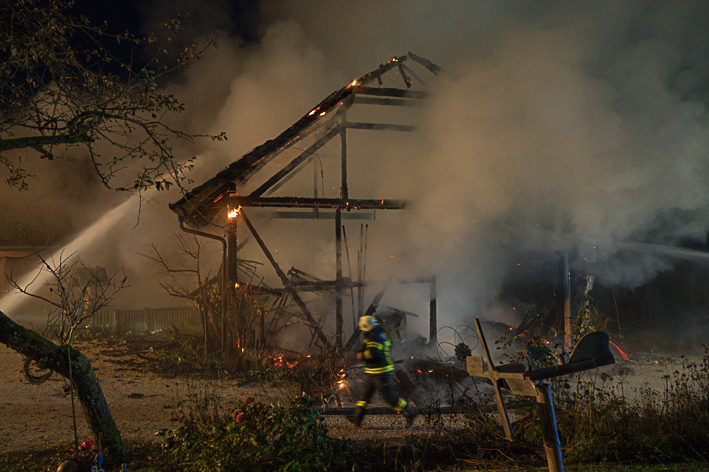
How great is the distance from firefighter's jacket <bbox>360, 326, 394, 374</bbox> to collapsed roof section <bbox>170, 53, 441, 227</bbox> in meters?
5.34

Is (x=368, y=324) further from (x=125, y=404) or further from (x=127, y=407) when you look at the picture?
(x=125, y=404)

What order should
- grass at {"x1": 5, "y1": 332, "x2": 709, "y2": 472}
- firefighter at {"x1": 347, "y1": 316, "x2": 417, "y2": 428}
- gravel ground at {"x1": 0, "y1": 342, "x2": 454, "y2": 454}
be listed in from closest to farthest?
grass at {"x1": 5, "y1": 332, "x2": 709, "y2": 472} < firefighter at {"x1": 347, "y1": 316, "x2": 417, "y2": 428} < gravel ground at {"x1": 0, "y1": 342, "x2": 454, "y2": 454}

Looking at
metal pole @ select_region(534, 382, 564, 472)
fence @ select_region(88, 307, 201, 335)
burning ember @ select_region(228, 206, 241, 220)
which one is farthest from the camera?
fence @ select_region(88, 307, 201, 335)

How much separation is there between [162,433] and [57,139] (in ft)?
10.4

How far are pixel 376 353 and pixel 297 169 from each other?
261 inches

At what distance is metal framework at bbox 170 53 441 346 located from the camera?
9453 millimetres

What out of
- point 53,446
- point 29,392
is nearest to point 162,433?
point 53,446

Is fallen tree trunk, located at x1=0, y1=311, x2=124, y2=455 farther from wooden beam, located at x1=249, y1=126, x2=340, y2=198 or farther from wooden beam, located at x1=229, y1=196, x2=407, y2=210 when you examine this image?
wooden beam, located at x1=249, y1=126, x2=340, y2=198

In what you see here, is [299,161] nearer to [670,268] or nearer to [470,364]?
[470,364]

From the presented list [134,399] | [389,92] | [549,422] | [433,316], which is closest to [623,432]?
[549,422]

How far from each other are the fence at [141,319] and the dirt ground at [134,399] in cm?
567

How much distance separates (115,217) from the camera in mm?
24312

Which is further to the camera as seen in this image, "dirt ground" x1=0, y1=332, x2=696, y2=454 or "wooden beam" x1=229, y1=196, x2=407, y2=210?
"wooden beam" x1=229, y1=196, x2=407, y2=210

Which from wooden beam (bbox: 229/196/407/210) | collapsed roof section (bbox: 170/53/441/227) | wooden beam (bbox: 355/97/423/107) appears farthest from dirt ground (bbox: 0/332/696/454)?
wooden beam (bbox: 355/97/423/107)
